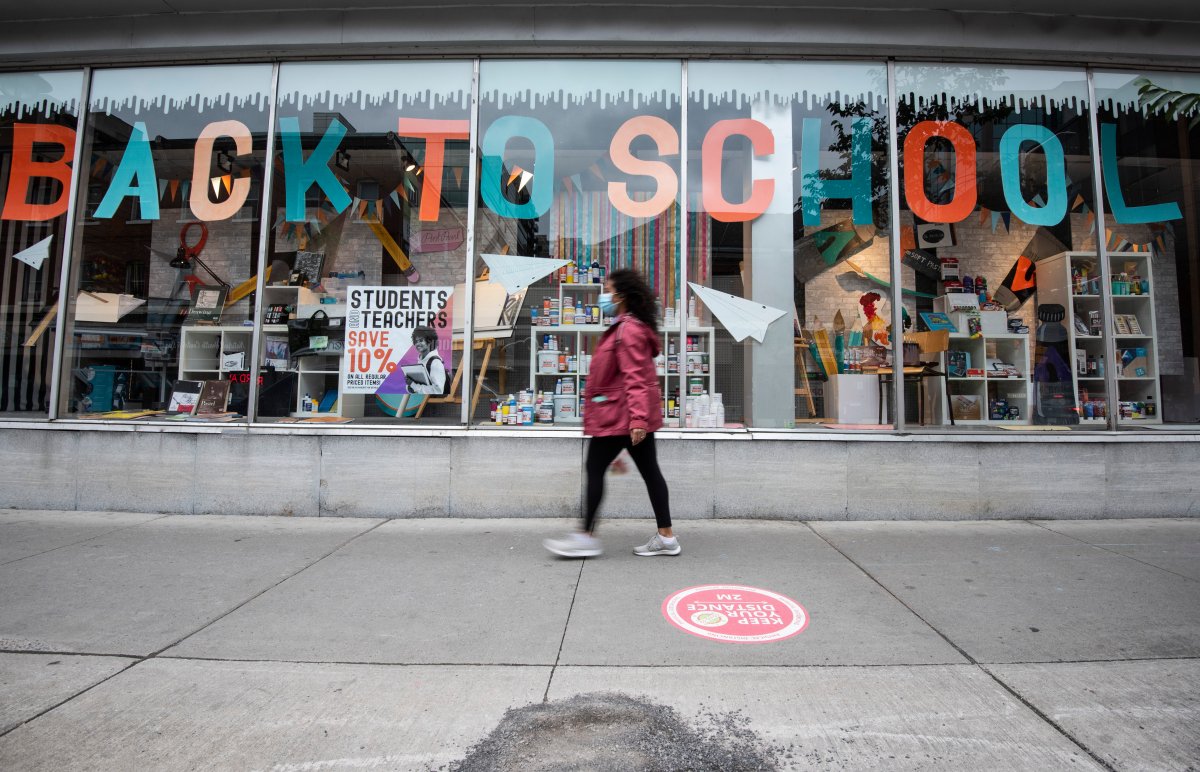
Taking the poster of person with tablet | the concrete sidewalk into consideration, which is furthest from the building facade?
the concrete sidewalk

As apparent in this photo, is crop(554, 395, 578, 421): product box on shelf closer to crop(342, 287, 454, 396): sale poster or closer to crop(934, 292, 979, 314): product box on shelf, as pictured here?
crop(342, 287, 454, 396): sale poster

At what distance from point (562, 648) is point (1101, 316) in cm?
702

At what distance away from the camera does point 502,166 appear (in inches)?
248

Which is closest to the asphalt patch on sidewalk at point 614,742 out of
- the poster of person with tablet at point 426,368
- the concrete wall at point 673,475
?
the concrete wall at point 673,475

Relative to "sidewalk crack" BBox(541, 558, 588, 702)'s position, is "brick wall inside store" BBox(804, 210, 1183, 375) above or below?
above

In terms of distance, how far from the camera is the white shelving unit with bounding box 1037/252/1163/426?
6520mm

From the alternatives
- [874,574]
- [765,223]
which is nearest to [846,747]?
[874,574]

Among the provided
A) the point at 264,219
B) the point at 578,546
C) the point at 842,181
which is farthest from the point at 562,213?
the point at 578,546

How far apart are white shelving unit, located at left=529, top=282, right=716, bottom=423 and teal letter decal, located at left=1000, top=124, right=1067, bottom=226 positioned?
3469mm

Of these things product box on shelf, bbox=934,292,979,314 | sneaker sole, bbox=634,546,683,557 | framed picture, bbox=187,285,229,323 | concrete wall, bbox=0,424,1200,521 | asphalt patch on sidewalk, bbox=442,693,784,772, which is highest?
product box on shelf, bbox=934,292,979,314

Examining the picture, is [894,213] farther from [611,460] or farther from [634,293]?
[611,460]

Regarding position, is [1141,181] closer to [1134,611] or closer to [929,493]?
[929,493]

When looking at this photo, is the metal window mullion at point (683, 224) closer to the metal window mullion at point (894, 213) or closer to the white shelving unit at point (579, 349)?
the white shelving unit at point (579, 349)

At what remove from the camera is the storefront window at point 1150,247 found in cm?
632
